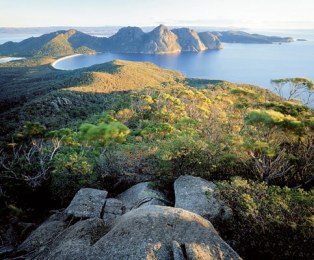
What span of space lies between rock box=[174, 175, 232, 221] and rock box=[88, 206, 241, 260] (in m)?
1.47

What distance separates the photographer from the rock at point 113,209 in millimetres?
11039

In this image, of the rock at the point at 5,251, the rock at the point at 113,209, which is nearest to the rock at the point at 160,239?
the rock at the point at 113,209

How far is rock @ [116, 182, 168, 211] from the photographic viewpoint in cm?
1147

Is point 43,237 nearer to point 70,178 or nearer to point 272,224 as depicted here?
point 70,178

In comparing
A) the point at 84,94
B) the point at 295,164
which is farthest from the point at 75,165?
the point at 84,94

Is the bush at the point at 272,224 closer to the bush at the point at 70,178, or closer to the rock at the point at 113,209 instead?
the rock at the point at 113,209

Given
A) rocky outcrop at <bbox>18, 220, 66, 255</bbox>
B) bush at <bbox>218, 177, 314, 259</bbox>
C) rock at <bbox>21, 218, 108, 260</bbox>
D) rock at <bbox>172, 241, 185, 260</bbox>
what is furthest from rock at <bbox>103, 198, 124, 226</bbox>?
rock at <bbox>172, 241, 185, 260</bbox>

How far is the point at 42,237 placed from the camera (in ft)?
32.1

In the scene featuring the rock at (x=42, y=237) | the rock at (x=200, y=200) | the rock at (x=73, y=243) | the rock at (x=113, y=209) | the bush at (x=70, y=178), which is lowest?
the bush at (x=70, y=178)

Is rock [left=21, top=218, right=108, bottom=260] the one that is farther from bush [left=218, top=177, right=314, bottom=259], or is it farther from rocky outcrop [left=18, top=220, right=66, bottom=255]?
bush [left=218, top=177, right=314, bottom=259]

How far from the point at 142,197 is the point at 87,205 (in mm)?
2304

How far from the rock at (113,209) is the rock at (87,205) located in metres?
0.22

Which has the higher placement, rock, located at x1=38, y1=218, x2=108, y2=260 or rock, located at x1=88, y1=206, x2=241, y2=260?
rock, located at x1=88, y1=206, x2=241, y2=260

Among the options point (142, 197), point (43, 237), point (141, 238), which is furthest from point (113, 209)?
point (141, 238)
